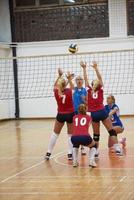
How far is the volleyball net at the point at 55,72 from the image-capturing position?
18.6 meters

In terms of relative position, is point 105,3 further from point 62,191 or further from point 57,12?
point 62,191

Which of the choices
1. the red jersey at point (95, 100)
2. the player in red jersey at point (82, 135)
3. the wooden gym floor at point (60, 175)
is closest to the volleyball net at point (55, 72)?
the wooden gym floor at point (60, 175)

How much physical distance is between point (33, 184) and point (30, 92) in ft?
41.9

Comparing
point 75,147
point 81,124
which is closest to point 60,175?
point 75,147

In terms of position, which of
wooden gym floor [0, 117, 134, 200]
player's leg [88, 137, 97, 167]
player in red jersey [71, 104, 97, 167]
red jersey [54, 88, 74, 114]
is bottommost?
wooden gym floor [0, 117, 134, 200]

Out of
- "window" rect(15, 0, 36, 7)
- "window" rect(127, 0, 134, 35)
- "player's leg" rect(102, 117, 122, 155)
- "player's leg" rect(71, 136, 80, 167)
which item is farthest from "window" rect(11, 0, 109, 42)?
"player's leg" rect(71, 136, 80, 167)

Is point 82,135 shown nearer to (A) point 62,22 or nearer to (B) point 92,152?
(B) point 92,152

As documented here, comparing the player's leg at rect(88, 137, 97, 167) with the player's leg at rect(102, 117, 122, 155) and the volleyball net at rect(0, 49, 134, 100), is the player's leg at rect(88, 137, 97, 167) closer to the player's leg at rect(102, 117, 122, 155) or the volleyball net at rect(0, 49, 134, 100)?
the player's leg at rect(102, 117, 122, 155)

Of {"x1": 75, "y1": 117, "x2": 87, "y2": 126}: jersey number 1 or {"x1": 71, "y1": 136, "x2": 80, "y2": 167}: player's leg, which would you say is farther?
{"x1": 75, "y1": 117, "x2": 87, "y2": 126}: jersey number 1

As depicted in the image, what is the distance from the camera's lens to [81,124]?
8.39m

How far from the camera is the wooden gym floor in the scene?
6566 millimetres

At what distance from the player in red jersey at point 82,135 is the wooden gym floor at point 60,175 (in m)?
0.27

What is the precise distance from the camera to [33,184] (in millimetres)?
7312

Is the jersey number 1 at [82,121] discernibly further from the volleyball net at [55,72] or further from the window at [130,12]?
the window at [130,12]
